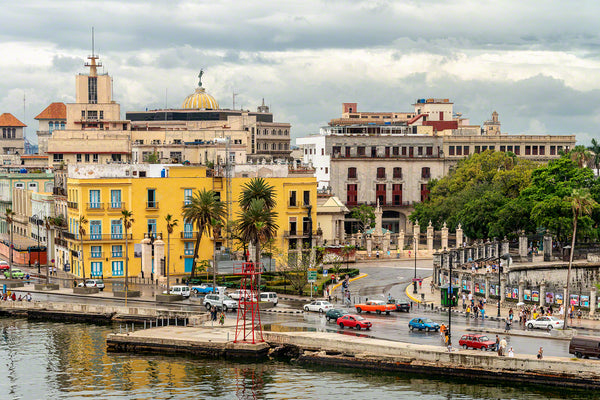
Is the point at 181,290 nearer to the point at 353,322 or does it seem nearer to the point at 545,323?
the point at 353,322

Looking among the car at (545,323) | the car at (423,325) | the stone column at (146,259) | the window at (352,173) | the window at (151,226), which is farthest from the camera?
the window at (352,173)

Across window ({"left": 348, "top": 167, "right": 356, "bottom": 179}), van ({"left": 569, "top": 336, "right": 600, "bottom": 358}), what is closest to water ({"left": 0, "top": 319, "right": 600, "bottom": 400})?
van ({"left": 569, "top": 336, "right": 600, "bottom": 358})

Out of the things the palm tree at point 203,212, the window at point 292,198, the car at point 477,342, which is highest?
the window at point 292,198

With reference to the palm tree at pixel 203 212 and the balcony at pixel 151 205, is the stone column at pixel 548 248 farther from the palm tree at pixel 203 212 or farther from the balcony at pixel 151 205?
the balcony at pixel 151 205

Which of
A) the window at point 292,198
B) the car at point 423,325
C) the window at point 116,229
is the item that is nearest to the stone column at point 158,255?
the window at point 116,229

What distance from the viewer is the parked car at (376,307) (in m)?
91.6

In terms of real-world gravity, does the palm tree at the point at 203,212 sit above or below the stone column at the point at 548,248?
above

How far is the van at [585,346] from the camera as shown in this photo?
70.3 m

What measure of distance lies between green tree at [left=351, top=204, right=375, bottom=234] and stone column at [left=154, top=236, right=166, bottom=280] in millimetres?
48472

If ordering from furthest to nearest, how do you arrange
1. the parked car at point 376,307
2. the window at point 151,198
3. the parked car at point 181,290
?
the window at point 151,198, the parked car at point 181,290, the parked car at point 376,307

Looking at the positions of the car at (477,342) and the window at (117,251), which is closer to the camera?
the car at (477,342)

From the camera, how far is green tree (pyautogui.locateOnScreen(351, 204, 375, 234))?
158700 millimetres

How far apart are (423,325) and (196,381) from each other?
1961 centimetres

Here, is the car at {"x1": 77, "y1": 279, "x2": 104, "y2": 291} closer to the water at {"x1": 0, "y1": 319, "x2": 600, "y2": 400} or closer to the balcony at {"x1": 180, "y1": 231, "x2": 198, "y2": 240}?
the balcony at {"x1": 180, "y1": 231, "x2": 198, "y2": 240}
